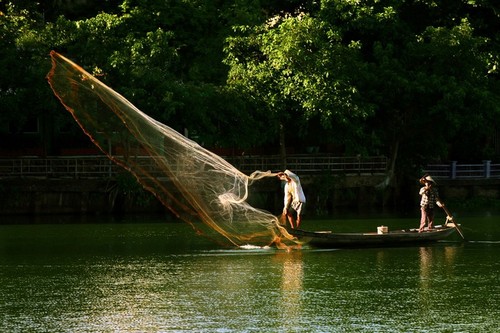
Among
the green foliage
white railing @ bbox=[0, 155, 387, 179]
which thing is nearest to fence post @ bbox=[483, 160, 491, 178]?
the green foliage

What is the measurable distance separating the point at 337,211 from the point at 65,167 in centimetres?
995

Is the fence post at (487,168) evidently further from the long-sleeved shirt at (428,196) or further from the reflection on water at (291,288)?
the reflection on water at (291,288)

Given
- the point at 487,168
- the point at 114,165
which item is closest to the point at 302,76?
the point at 114,165

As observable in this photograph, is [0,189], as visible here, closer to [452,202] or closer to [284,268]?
[452,202]

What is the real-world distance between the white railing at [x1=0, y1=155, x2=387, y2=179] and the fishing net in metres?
17.0

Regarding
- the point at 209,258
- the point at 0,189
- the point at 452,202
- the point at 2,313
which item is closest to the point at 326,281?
the point at 209,258

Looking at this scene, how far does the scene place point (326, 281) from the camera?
24.1 m

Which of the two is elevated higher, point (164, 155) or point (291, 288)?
point (164, 155)

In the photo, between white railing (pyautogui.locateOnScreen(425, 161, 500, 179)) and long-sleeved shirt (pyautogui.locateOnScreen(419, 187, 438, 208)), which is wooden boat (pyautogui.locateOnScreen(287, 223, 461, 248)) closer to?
long-sleeved shirt (pyautogui.locateOnScreen(419, 187, 438, 208))

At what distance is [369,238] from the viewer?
98.4 ft

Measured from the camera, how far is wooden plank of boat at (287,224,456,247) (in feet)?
94.9

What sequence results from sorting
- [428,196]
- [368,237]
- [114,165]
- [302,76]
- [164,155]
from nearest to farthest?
[164,155]
[368,237]
[428,196]
[302,76]
[114,165]

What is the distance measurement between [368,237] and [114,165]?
1782cm

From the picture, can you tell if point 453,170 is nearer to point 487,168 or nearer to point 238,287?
point 487,168
